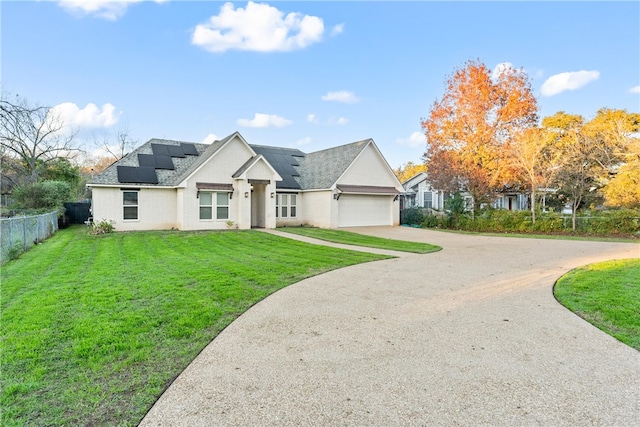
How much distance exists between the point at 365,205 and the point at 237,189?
8666 mm

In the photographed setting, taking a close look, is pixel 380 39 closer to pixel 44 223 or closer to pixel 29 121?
pixel 29 121

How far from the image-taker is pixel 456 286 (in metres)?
7.15

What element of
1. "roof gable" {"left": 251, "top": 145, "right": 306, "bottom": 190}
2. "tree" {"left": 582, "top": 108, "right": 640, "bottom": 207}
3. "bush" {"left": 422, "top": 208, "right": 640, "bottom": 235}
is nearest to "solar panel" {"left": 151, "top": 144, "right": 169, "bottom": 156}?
"roof gable" {"left": 251, "top": 145, "right": 306, "bottom": 190}

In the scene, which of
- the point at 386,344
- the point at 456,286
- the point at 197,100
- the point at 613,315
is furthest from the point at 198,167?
→ the point at 613,315

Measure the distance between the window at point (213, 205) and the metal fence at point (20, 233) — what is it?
6712mm

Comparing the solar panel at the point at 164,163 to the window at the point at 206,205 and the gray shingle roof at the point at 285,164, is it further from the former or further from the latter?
the window at the point at 206,205

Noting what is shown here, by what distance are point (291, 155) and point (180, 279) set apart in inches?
782

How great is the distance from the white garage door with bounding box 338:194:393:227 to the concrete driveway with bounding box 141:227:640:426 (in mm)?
15400

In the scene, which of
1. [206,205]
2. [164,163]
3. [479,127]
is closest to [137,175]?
[164,163]

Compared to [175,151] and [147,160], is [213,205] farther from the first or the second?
[175,151]

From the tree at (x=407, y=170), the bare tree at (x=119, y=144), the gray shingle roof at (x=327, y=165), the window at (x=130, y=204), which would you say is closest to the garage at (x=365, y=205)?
the gray shingle roof at (x=327, y=165)

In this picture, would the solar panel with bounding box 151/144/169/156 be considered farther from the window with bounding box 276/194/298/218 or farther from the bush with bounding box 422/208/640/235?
the bush with bounding box 422/208/640/235

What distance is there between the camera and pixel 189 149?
827 inches

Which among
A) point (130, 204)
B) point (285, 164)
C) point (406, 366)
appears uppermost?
point (285, 164)
